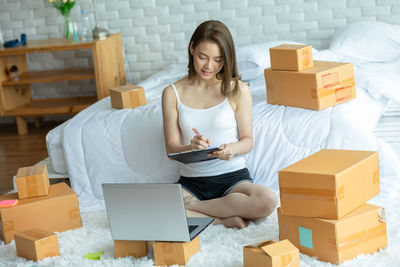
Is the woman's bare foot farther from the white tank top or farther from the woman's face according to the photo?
the woman's face

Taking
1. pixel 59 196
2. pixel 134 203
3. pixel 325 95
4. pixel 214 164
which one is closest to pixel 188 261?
pixel 134 203

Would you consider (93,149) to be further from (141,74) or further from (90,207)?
(141,74)

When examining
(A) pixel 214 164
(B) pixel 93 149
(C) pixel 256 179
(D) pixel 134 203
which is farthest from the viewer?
(B) pixel 93 149

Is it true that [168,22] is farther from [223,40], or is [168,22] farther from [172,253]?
[172,253]

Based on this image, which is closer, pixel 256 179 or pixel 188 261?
pixel 188 261

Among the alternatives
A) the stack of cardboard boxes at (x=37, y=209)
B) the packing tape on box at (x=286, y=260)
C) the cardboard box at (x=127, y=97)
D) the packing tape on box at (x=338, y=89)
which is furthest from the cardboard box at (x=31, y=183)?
the packing tape on box at (x=338, y=89)

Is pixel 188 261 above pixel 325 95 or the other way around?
the other way around

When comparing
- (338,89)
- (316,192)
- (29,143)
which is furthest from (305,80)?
(29,143)

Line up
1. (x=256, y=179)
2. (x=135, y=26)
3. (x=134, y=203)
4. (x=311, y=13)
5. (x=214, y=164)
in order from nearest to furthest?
(x=134, y=203) < (x=214, y=164) < (x=256, y=179) < (x=311, y=13) < (x=135, y=26)

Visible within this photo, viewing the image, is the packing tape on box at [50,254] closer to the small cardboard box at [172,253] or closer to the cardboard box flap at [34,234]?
the cardboard box flap at [34,234]

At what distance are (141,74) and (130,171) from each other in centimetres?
197

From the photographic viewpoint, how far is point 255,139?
2.61 meters

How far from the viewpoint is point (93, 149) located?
2.79 meters

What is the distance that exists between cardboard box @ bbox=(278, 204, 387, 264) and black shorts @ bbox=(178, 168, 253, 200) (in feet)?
1.44
